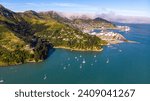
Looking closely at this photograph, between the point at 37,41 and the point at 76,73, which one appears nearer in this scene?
the point at 76,73

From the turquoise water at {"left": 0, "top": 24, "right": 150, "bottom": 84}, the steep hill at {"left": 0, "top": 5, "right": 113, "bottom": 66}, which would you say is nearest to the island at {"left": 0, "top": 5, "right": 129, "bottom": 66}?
the steep hill at {"left": 0, "top": 5, "right": 113, "bottom": 66}

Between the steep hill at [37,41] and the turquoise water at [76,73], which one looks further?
the steep hill at [37,41]

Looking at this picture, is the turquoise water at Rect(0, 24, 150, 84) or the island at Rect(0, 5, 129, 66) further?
the island at Rect(0, 5, 129, 66)

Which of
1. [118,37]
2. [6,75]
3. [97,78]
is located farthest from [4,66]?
[118,37]

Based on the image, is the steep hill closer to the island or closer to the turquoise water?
the island

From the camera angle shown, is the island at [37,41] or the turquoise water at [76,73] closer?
the turquoise water at [76,73]

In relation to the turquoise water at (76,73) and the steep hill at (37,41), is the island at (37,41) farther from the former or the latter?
the turquoise water at (76,73)

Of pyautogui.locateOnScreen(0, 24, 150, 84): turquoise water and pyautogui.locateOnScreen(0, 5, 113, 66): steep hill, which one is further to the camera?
pyautogui.locateOnScreen(0, 5, 113, 66): steep hill

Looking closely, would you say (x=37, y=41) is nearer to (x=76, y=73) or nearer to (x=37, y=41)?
(x=37, y=41)

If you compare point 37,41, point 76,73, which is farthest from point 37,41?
point 76,73

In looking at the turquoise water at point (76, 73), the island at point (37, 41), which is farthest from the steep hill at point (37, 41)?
the turquoise water at point (76, 73)

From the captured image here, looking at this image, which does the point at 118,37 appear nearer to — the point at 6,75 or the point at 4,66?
the point at 4,66
